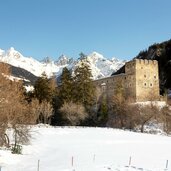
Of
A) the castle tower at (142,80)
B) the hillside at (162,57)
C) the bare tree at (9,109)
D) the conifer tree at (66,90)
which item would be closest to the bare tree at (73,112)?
the conifer tree at (66,90)

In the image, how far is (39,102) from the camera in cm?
8019

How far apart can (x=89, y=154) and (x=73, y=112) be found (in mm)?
37060

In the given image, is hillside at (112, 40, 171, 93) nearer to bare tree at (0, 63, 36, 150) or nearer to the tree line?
the tree line

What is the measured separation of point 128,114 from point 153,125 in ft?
17.0

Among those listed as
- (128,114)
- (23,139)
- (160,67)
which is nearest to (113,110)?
(128,114)

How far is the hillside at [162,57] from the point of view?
10912 cm

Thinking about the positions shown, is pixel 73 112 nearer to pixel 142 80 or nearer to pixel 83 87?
pixel 83 87

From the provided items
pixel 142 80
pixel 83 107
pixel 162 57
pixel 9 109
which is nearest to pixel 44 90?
pixel 83 107

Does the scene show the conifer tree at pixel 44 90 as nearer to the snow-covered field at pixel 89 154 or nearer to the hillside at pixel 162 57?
the snow-covered field at pixel 89 154

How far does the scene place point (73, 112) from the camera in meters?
74.6

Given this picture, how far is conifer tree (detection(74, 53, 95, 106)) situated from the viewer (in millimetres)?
80688

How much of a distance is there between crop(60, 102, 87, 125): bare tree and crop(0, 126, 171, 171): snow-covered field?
16.7 meters

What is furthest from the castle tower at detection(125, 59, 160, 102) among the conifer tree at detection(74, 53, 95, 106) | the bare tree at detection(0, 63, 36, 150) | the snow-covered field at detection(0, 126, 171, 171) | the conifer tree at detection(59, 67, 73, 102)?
the bare tree at detection(0, 63, 36, 150)

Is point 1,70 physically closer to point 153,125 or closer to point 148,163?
point 148,163
